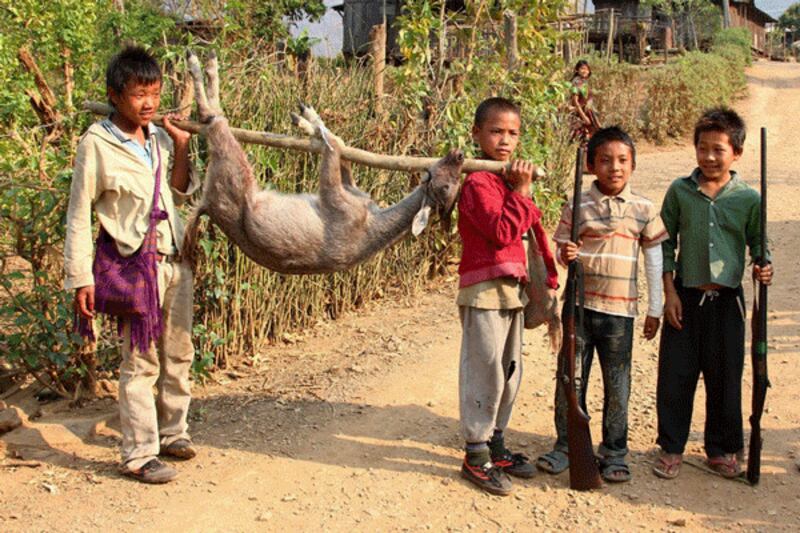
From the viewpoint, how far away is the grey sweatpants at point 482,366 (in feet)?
12.1

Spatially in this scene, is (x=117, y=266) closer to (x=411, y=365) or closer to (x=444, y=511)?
(x=444, y=511)

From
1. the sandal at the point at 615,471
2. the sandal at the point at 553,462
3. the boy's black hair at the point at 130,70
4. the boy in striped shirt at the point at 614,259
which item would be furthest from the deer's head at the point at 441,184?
the sandal at the point at 615,471

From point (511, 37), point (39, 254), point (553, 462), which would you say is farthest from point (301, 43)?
point (553, 462)

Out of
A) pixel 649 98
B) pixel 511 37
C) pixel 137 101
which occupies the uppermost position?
pixel 649 98

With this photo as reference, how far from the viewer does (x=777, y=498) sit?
3842 mm

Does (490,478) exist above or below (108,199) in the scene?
below

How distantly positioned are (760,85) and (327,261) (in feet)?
85.9

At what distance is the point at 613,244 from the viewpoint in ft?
12.6

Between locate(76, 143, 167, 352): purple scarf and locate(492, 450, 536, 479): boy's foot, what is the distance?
187 cm

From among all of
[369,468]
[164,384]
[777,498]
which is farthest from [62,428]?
[777,498]

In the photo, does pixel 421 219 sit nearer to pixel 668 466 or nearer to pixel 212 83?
pixel 212 83

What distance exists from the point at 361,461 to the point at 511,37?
493cm

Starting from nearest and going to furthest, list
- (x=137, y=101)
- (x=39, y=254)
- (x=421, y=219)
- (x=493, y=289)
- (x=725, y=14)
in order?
(x=421, y=219) < (x=137, y=101) < (x=493, y=289) < (x=39, y=254) < (x=725, y=14)

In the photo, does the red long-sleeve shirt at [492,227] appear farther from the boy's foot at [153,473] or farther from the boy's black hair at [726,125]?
the boy's foot at [153,473]
